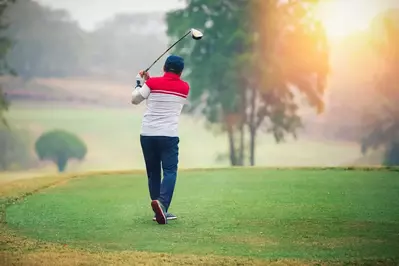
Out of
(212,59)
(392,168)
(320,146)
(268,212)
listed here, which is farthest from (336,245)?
(320,146)

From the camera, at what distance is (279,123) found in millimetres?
19062

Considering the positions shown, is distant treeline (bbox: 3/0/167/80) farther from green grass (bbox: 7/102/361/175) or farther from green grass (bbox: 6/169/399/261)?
green grass (bbox: 6/169/399/261)

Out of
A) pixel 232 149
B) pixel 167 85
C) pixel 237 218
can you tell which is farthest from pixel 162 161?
pixel 232 149

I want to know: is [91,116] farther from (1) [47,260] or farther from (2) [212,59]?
(1) [47,260]

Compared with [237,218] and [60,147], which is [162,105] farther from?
[60,147]

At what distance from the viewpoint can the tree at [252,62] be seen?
60.7 ft

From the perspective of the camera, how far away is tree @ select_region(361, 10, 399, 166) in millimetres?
19266

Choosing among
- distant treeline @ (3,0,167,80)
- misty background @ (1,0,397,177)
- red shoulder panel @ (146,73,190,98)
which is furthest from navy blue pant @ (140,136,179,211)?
distant treeline @ (3,0,167,80)

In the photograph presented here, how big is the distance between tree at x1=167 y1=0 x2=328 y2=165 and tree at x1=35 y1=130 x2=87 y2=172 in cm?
380

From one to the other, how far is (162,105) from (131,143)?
49.8ft

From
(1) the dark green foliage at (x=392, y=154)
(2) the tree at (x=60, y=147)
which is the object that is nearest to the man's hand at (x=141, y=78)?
(2) the tree at (x=60, y=147)

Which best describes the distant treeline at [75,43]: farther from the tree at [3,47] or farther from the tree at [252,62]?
the tree at [252,62]

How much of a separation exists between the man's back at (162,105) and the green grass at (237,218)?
28.7 inches

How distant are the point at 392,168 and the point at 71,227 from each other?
20.1 ft
